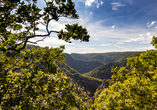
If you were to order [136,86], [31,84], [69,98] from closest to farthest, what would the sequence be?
[31,84], [69,98], [136,86]

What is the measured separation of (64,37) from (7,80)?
5.65 m

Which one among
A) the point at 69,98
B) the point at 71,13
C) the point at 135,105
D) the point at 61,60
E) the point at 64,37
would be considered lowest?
the point at 135,105

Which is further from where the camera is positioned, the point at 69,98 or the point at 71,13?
the point at 71,13

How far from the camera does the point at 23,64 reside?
35.1ft

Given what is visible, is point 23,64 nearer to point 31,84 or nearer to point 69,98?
point 31,84

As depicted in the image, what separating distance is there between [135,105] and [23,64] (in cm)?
1670

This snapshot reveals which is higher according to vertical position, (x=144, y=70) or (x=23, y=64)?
(x=23, y=64)

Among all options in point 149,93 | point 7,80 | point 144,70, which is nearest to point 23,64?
point 7,80

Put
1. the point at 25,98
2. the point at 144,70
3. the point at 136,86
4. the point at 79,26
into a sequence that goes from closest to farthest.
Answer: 1. the point at 25,98
2. the point at 79,26
3. the point at 136,86
4. the point at 144,70

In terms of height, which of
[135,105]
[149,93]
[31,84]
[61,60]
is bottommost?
[135,105]

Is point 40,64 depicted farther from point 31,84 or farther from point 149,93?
point 149,93

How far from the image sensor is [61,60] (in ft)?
38.0

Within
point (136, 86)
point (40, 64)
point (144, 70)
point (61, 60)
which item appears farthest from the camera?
point (144, 70)

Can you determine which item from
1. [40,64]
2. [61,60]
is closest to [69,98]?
A: [40,64]
